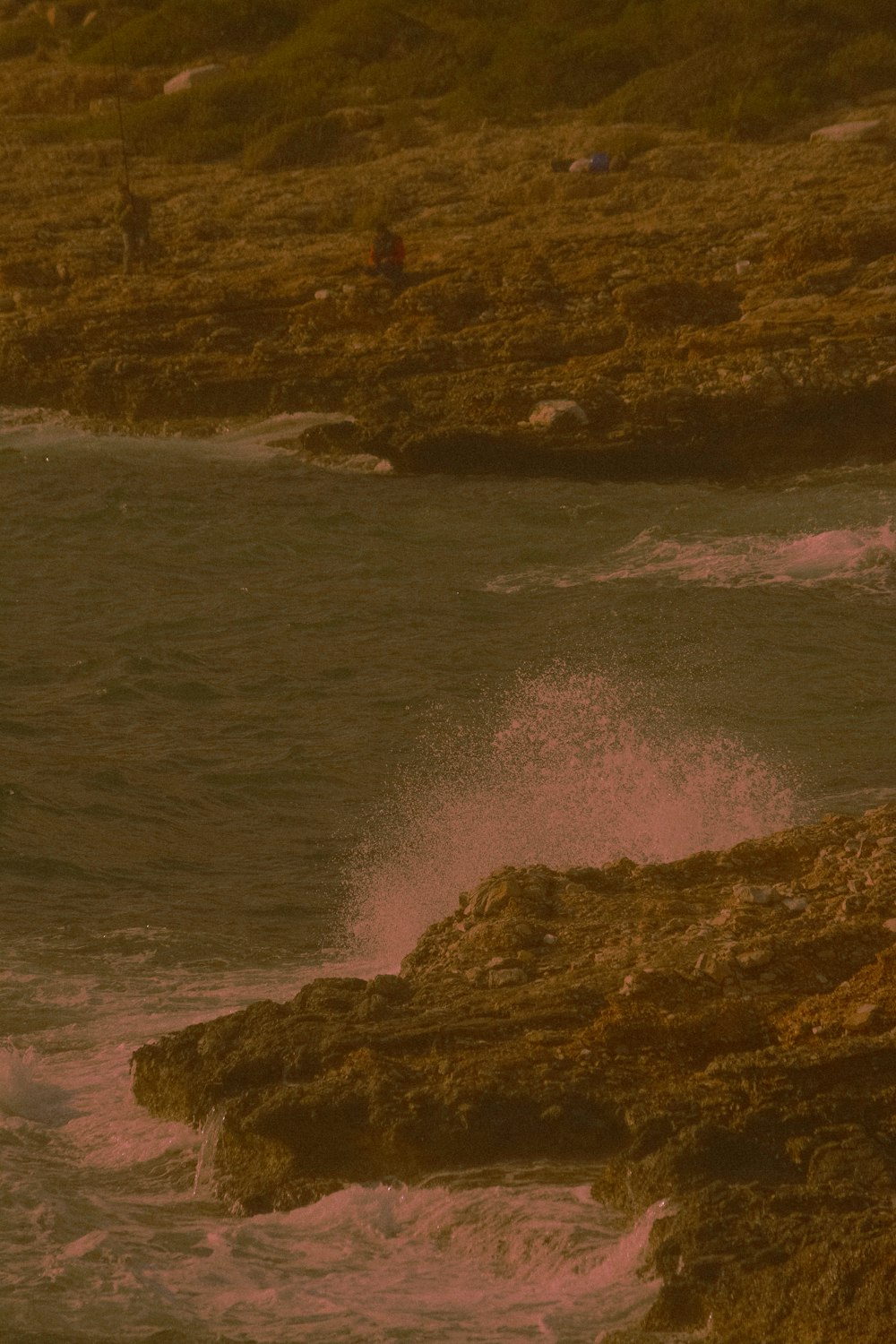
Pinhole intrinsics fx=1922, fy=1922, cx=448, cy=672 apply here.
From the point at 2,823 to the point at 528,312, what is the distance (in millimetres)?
13973

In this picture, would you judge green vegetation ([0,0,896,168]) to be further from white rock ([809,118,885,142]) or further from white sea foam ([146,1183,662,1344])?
white sea foam ([146,1183,662,1344])

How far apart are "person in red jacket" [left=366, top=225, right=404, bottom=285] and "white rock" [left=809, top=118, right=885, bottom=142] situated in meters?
9.13

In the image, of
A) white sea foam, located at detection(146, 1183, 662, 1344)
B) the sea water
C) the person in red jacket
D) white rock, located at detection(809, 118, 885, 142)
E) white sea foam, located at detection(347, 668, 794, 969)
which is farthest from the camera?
white rock, located at detection(809, 118, 885, 142)

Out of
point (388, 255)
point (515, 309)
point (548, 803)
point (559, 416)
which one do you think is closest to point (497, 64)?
point (388, 255)

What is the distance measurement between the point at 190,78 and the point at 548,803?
32.7 metres

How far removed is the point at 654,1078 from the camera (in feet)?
28.2

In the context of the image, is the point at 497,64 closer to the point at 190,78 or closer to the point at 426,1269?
the point at 190,78

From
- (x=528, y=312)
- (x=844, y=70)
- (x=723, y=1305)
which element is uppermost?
(x=844, y=70)

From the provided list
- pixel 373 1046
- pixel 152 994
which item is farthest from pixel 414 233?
pixel 373 1046

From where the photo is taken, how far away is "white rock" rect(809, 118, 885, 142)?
31609mm

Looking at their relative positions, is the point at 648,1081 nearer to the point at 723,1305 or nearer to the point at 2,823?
the point at 723,1305

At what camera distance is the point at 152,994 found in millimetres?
11367

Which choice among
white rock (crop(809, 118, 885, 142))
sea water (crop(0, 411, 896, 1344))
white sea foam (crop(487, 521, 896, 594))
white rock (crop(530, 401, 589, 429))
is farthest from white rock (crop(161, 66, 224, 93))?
white sea foam (crop(487, 521, 896, 594))

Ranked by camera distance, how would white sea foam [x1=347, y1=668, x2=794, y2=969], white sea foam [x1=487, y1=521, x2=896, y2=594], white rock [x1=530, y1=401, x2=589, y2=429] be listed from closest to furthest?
1. white sea foam [x1=347, y1=668, x2=794, y2=969]
2. white sea foam [x1=487, y1=521, x2=896, y2=594]
3. white rock [x1=530, y1=401, x2=589, y2=429]
